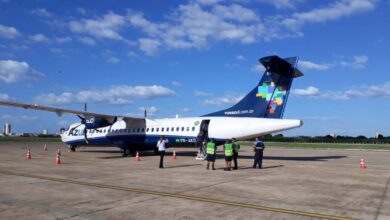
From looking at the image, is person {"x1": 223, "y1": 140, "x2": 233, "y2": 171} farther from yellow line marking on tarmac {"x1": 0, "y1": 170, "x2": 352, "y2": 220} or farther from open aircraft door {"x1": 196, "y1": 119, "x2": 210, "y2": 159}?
yellow line marking on tarmac {"x1": 0, "y1": 170, "x2": 352, "y2": 220}

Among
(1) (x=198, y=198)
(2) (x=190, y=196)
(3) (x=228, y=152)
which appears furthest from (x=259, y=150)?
(1) (x=198, y=198)

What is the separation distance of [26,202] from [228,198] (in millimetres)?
5348

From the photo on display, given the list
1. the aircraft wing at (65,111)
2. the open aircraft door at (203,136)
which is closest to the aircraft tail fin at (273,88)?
the open aircraft door at (203,136)

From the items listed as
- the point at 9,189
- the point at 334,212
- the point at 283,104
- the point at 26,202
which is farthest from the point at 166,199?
the point at 283,104

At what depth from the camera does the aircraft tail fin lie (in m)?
23.2

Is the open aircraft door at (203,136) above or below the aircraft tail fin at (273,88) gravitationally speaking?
below

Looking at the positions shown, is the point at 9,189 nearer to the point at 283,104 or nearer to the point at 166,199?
the point at 166,199

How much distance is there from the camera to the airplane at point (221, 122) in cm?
2309

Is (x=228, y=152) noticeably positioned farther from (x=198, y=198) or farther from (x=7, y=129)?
(x=7, y=129)

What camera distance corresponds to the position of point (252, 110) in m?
24.1

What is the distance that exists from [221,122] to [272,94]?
12.2ft

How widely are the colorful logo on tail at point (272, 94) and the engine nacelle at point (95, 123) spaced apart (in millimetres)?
13001

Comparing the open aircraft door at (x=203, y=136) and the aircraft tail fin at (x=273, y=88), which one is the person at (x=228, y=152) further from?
the open aircraft door at (x=203, y=136)

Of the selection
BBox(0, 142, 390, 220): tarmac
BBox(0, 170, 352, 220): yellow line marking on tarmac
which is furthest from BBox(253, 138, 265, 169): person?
BBox(0, 170, 352, 220): yellow line marking on tarmac
